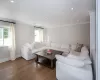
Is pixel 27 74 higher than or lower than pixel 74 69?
lower

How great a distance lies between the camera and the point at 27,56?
12.7ft

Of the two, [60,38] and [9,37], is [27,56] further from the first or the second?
[60,38]

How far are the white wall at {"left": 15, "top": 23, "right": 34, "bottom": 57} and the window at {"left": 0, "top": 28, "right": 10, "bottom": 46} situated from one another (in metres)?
0.48

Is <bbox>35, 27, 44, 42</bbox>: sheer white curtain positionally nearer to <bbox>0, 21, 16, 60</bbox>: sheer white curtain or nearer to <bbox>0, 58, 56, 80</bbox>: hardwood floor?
<bbox>0, 21, 16, 60</bbox>: sheer white curtain

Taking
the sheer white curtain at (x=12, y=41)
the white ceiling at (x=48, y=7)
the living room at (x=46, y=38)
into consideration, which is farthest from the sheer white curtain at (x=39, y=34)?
the white ceiling at (x=48, y=7)

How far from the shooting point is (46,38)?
686 cm

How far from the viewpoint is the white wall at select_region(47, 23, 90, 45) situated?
4375mm

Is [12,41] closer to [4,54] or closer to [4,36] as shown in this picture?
[4,36]

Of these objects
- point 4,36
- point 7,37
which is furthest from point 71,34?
point 4,36

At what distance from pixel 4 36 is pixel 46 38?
3682 millimetres

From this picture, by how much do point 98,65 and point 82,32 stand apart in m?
4.15

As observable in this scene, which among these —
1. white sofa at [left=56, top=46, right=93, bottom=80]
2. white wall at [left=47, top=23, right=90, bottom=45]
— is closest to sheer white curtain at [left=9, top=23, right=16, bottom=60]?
white sofa at [left=56, top=46, right=93, bottom=80]

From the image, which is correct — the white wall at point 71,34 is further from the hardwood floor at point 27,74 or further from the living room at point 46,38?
the hardwood floor at point 27,74

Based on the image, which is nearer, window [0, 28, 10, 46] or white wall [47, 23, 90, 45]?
window [0, 28, 10, 46]
